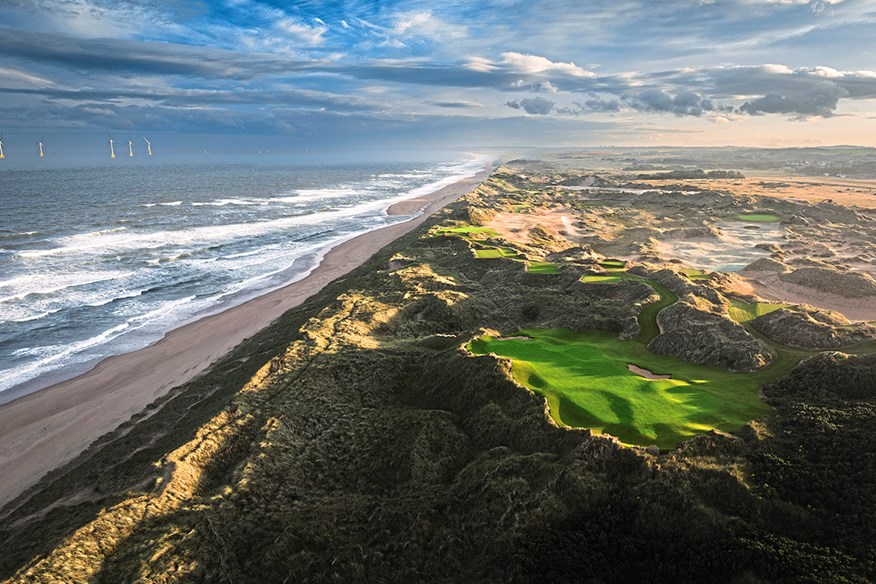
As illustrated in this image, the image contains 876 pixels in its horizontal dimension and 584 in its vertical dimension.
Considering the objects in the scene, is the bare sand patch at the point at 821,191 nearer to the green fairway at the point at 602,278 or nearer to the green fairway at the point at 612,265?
the green fairway at the point at 612,265

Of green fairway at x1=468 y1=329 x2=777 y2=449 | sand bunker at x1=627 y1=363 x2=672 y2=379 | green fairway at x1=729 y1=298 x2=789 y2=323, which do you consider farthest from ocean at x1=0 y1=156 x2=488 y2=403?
green fairway at x1=729 y1=298 x2=789 y2=323

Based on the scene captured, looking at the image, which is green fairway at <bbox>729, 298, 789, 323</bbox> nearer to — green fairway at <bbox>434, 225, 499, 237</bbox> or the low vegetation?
the low vegetation

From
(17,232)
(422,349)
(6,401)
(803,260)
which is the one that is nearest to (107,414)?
(6,401)

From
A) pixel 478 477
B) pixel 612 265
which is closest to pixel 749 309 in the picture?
pixel 612 265

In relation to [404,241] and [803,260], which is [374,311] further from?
[803,260]

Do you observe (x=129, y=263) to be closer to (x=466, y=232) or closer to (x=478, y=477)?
(x=466, y=232)

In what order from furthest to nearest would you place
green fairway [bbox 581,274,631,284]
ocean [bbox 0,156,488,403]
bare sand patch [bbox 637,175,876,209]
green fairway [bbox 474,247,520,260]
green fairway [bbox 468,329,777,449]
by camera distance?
bare sand patch [bbox 637,175,876,209] → green fairway [bbox 474,247,520,260] → ocean [bbox 0,156,488,403] → green fairway [bbox 581,274,631,284] → green fairway [bbox 468,329,777,449]
